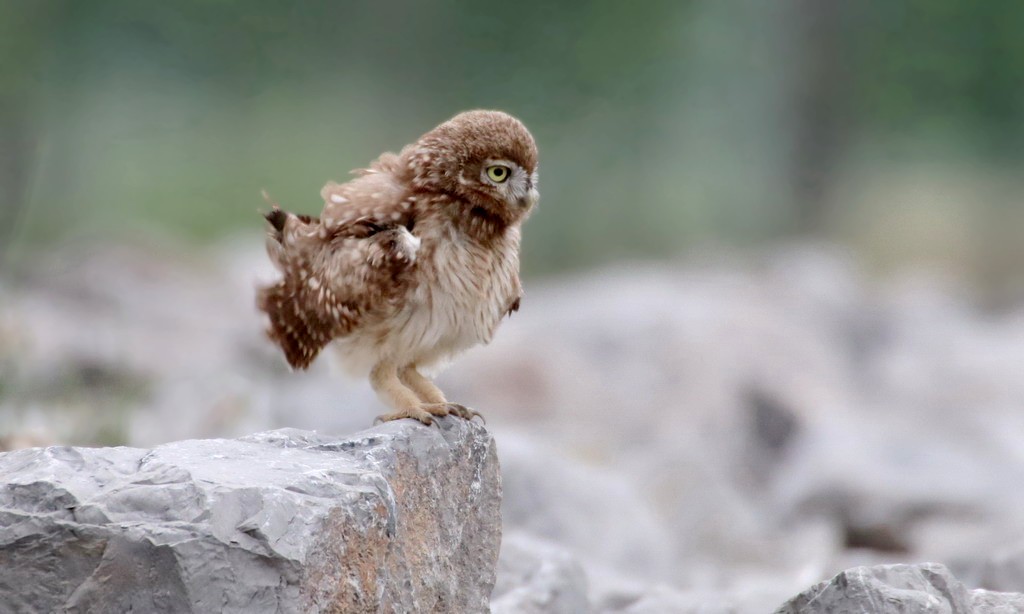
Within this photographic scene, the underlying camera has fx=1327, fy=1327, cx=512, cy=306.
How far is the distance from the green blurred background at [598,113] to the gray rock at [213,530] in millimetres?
9643

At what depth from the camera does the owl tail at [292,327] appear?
4.21 meters

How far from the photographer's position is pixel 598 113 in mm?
14828

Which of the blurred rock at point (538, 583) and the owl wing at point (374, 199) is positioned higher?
the owl wing at point (374, 199)

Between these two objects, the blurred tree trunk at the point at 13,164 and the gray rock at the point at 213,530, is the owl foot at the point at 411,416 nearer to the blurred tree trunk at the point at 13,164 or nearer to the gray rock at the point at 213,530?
the gray rock at the point at 213,530

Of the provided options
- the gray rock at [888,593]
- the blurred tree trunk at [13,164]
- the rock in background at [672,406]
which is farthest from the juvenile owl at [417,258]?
the blurred tree trunk at [13,164]

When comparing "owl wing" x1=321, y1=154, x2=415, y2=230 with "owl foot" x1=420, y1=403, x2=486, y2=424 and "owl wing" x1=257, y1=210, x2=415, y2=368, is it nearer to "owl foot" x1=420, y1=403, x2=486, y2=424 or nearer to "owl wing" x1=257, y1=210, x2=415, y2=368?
"owl wing" x1=257, y1=210, x2=415, y2=368

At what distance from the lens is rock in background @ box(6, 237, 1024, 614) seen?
627cm

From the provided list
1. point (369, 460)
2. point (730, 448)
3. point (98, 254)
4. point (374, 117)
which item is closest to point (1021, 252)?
point (374, 117)

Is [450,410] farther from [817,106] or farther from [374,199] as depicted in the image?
[817,106]

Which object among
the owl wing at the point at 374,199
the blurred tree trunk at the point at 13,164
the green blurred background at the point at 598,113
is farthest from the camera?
the green blurred background at the point at 598,113

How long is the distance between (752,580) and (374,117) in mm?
8766

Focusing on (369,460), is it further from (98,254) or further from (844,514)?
(98,254)

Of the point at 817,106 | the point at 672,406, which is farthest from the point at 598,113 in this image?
the point at 672,406

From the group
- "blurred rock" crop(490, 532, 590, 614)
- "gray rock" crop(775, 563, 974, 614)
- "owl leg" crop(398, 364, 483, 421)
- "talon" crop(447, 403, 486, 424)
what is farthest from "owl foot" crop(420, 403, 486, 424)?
"gray rock" crop(775, 563, 974, 614)
